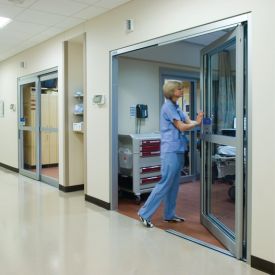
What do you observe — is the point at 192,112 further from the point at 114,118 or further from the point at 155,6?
the point at 155,6

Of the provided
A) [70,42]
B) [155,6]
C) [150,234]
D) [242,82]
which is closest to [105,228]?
[150,234]

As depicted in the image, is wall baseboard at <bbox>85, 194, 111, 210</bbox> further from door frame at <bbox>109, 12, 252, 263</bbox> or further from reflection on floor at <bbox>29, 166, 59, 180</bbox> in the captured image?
reflection on floor at <bbox>29, 166, 59, 180</bbox>

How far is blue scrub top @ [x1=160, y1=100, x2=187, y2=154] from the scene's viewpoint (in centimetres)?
378

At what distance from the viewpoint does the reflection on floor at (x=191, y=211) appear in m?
3.67

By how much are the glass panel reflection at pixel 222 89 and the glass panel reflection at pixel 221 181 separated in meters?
0.29

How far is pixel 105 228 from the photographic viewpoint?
12.5 ft

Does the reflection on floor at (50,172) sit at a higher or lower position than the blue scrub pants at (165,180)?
lower

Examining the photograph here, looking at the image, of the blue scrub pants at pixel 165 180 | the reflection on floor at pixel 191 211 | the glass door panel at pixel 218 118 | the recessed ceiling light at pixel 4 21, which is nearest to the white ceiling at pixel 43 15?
the recessed ceiling light at pixel 4 21

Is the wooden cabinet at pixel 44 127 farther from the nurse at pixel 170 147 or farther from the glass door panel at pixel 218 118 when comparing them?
the glass door panel at pixel 218 118

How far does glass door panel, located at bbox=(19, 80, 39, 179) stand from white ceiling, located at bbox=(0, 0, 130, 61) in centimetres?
149

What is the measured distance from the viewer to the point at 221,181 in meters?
4.84

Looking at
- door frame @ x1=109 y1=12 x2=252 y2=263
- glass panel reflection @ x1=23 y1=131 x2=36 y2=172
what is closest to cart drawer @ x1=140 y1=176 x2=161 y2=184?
door frame @ x1=109 y1=12 x2=252 y2=263

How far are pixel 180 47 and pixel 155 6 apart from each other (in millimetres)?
2689

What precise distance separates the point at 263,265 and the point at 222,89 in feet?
6.34
